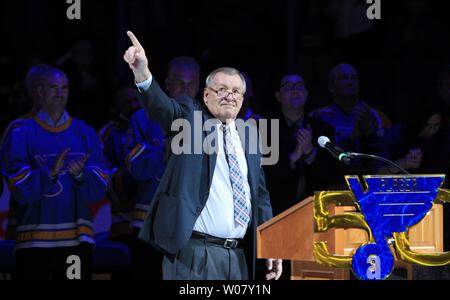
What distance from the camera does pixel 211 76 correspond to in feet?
18.7

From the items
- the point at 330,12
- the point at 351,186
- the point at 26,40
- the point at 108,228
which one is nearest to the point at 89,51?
the point at 26,40

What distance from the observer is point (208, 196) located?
560cm

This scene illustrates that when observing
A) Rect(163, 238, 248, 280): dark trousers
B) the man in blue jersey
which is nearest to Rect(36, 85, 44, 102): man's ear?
the man in blue jersey

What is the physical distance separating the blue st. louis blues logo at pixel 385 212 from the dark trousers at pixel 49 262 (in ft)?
7.43

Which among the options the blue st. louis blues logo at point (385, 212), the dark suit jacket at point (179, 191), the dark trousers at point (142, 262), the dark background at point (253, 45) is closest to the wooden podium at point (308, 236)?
the blue st. louis blues logo at point (385, 212)

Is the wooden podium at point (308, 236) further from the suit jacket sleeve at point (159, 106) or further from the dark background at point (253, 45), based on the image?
the dark background at point (253, 45)

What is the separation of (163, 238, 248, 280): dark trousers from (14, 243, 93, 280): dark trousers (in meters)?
1.61

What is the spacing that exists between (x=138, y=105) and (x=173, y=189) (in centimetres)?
226

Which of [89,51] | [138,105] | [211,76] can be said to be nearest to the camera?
[211,76]

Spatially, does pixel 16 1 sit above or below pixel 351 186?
above

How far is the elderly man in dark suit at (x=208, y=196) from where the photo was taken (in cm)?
551

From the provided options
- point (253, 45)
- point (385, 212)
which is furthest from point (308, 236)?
point (253, 45)

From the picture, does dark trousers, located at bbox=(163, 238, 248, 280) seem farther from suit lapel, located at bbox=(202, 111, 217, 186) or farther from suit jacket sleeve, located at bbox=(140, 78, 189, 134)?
suit jacket sleeve, located at bbox=(140, 78, 189, 134)
